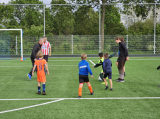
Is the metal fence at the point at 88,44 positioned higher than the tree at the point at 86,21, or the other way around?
the tree at the point at 86,21

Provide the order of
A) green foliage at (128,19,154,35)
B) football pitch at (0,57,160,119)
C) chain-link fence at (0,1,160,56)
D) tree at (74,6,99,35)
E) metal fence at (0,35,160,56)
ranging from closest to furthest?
football pitch at (0,57,160,119), metal fence at (0,35,160,56), chain-link fence at (0,1,160,56), tree at (74,6,99,35), green foliage at (128,19,154,35)

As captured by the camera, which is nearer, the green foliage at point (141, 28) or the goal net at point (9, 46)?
the goal net at point (9, 46)

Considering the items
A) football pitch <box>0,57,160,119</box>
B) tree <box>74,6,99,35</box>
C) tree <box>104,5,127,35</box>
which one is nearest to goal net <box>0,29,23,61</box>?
tree <box>74,6,99,35</box>

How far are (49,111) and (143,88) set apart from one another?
157 inches

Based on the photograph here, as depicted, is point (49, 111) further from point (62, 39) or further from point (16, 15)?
point (16, 15)

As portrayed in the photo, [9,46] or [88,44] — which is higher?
[88,44]

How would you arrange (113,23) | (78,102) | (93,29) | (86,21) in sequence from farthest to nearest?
(113,23) < (93,29) < (86,21) < (78,102)

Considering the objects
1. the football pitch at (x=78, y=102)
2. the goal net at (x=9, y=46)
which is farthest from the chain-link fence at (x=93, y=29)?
the football pitch at (x=78, y=102)

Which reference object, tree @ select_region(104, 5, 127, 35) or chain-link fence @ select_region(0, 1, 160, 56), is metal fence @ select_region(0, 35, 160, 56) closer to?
chain-link fence @ select_region(0, 1, 160, 56)

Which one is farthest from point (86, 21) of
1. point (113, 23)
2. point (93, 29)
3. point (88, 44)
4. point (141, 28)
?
point (88, 44)

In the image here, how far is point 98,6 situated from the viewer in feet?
95.0

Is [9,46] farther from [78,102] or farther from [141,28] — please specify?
[78,102]

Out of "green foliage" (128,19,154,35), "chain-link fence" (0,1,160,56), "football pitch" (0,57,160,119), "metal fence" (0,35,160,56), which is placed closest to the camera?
"football pitch" (0,57,160,119)

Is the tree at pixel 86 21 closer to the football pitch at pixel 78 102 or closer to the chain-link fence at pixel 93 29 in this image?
the chain-link fence at pixel 93 29
